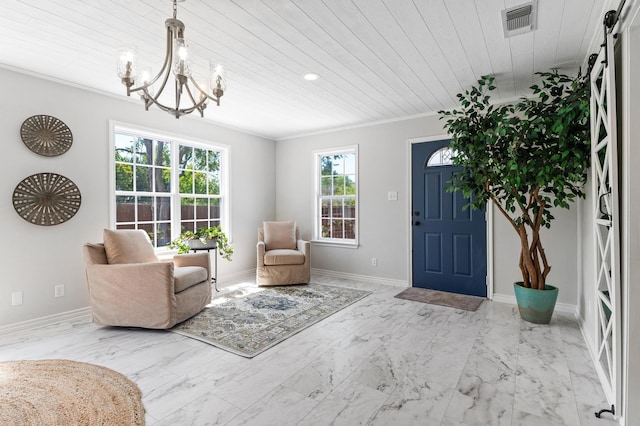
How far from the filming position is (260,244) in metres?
4.66

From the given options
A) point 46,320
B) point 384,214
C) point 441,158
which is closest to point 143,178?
point 46,320

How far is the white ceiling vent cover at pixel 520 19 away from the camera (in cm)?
208

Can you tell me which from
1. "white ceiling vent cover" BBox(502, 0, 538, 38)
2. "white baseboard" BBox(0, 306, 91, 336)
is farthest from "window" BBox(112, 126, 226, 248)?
"white ceiling vent cover" BBox(502, 0, 538, 38)

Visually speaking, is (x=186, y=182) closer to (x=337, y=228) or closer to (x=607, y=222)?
(x=337, y=228)

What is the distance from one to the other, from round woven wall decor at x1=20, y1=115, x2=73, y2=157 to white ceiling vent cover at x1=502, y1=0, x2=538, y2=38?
158 inches

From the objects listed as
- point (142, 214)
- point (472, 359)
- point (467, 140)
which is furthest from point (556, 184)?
point (142, 214)

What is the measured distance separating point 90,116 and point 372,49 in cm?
304

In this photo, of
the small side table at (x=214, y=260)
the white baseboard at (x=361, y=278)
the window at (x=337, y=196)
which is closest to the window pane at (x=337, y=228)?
the window at (x=337, y=196)

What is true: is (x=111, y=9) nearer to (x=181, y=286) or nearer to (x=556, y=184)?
(x=181, y=286)

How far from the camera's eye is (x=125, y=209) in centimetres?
385

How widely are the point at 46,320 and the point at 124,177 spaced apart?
1.67 metres

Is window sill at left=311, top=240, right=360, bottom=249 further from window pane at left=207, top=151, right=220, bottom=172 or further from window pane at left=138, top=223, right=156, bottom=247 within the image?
window pane at left=138, top=223, right=156, bottom=247

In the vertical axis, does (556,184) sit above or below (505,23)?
below

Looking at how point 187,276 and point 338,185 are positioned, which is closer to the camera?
point 187,276
